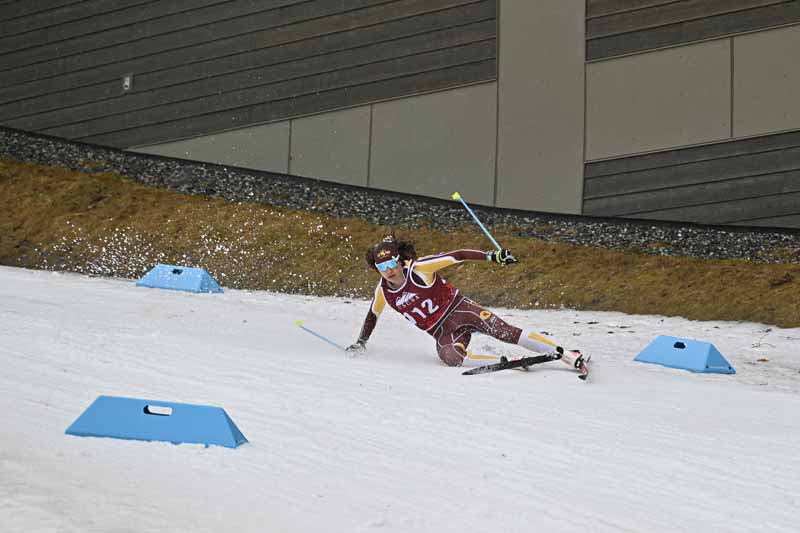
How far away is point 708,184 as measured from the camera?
11406 mm

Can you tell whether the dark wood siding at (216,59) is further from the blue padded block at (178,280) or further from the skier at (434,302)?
the skier at (434,302)

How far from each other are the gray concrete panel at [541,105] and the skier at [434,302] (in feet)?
18.4

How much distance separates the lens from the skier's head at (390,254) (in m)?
6.64

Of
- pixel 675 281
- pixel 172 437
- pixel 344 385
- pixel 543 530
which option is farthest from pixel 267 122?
pixel 543 530

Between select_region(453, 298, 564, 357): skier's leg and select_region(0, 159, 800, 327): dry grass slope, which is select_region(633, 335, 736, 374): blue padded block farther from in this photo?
select_region(0, 159, 800, 327): dry grass slope

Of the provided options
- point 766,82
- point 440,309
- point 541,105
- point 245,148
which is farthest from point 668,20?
point 440,309

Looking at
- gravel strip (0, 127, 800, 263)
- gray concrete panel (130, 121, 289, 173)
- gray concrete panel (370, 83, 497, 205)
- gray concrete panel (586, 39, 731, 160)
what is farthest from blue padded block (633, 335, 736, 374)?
gray concrete panel (130, 121, 289, 173)

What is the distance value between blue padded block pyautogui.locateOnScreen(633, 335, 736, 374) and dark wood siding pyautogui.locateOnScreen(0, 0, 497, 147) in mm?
6044

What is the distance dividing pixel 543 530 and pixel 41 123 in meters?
14.4

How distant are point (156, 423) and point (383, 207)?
973 centimetres

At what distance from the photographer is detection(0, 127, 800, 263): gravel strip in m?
11.3

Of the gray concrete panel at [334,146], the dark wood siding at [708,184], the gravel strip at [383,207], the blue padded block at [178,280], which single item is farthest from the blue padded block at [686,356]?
the gray concrete panel at [334,146]

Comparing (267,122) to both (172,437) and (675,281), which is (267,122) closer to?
(675,281)

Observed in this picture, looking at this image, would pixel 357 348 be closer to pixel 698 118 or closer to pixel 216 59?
pixel 698 118
